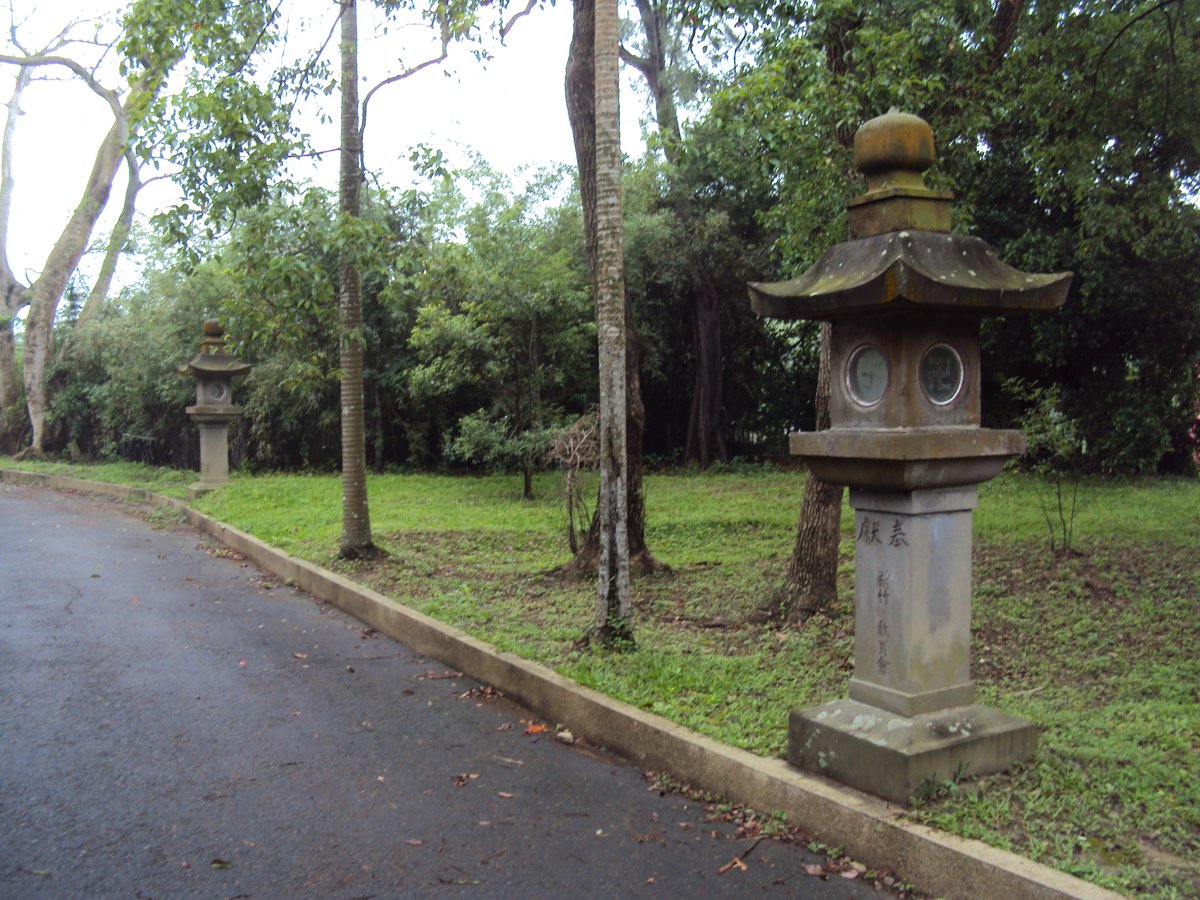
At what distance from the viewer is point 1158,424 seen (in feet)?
54.6

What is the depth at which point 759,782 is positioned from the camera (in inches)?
198

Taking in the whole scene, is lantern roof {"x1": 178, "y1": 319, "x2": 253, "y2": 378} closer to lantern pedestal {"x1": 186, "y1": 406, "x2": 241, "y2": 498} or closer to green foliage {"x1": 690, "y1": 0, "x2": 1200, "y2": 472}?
lantern pedestal {"x1": 186, "y1": 406, "x2": 241, "y2": 498}

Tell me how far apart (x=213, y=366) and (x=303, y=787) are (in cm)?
1420

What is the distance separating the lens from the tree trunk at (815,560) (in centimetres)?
830

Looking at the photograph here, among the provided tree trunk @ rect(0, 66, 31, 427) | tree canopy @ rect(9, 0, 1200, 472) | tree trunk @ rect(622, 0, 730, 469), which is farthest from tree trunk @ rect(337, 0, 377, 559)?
tree trunk @ rect(0, 66, 31, 427)

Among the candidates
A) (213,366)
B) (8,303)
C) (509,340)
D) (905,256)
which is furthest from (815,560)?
(8,303)

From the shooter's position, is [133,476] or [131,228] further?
[131,228]

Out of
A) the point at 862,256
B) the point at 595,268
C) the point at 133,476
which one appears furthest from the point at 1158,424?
the point at 133,476

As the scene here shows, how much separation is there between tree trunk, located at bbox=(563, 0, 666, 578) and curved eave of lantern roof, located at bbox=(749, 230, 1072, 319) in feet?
16.0

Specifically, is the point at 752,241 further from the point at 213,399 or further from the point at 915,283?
the point at 915,283

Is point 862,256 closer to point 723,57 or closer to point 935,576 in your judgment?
point 935,576

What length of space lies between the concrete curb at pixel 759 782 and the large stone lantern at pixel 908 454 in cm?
21

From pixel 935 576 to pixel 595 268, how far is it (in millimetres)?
5563

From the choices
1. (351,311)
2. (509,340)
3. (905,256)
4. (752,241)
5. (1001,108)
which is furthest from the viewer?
(752,241)
